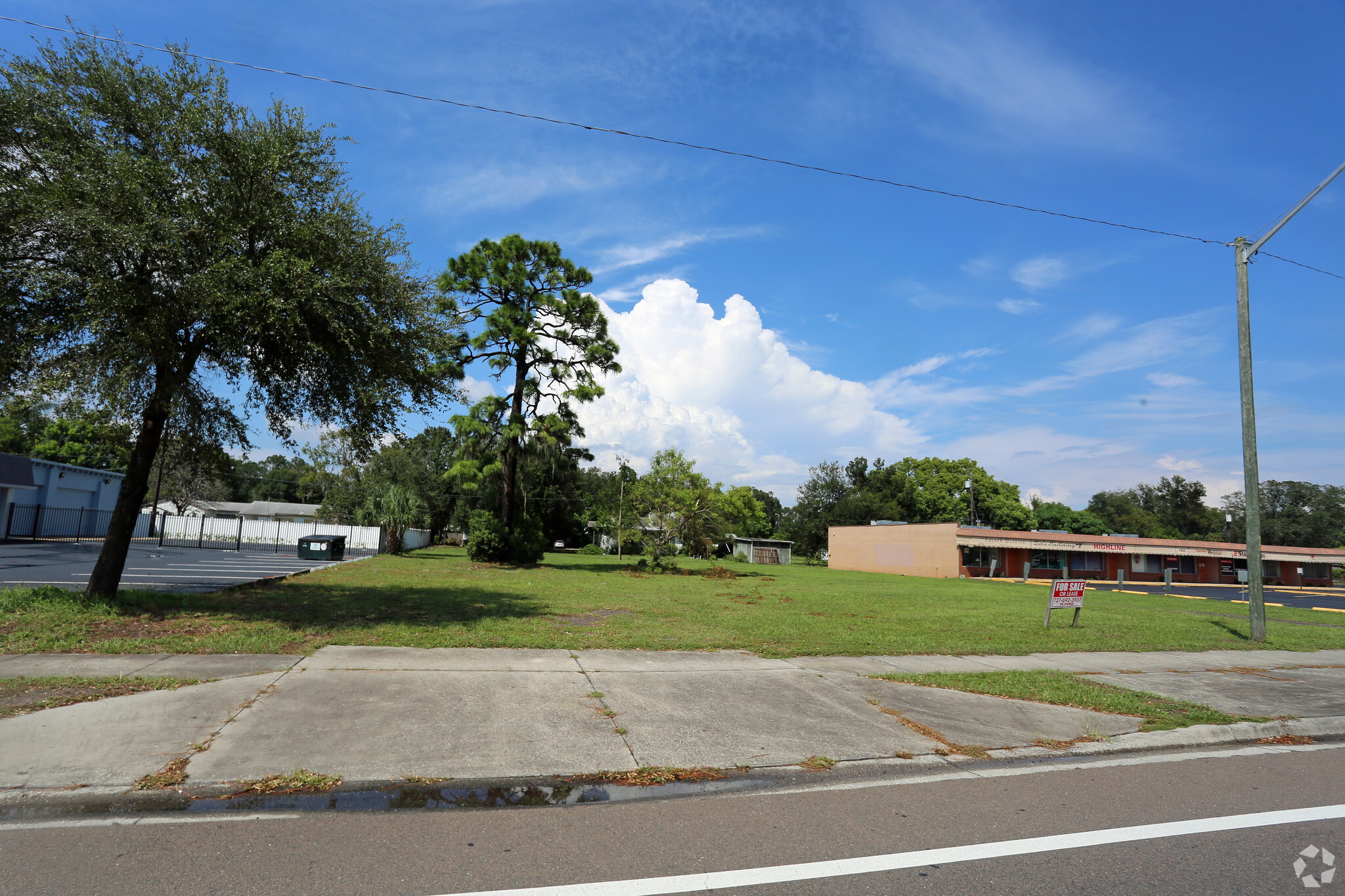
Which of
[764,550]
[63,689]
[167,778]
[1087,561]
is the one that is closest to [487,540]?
[63,689]

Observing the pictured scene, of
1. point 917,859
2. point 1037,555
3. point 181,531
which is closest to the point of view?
point 917,859

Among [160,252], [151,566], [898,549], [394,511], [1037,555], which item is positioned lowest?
[151,566]

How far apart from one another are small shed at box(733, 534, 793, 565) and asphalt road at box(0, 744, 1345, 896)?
2122 inches

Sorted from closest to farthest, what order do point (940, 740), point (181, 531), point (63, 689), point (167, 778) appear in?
point (167, 778), point (940, 740), point (63, 689), point (181, 531)

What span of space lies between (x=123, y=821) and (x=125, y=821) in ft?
0.04

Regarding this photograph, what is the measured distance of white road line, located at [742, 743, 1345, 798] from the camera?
17.7 ft

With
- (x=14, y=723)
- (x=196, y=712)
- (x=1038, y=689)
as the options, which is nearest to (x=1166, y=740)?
(x=1038, y=689)

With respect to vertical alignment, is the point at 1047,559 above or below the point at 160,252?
below

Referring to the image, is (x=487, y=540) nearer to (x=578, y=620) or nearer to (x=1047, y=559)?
(x=578, y=620)

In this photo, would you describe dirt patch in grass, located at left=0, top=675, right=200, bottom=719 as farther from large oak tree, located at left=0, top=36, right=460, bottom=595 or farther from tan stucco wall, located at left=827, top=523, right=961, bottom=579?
tan stucco wall, located at left=827, top=523, right=961, bottom=579

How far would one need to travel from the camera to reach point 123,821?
14.3 ft

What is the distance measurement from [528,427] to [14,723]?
85.8 ft

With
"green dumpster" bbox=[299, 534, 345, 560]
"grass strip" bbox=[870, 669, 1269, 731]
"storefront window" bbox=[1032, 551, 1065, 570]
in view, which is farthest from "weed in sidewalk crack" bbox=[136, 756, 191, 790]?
"storefront window" bbox=[1032, 551, 1065, 570]

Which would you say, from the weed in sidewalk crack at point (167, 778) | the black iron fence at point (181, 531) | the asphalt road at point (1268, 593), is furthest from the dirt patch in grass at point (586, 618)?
the asphalt road at point (1268, 593)
